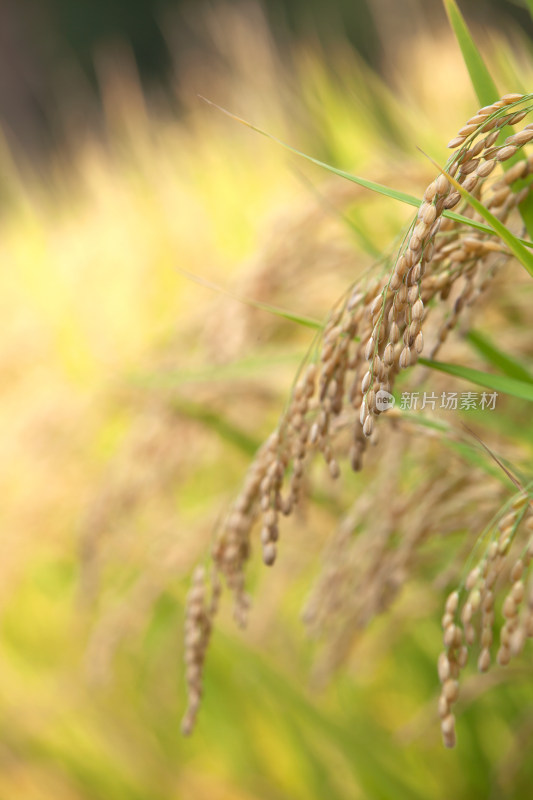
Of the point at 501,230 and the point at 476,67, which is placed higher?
the point at 476,67

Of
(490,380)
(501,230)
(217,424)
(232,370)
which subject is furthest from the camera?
(217,424)

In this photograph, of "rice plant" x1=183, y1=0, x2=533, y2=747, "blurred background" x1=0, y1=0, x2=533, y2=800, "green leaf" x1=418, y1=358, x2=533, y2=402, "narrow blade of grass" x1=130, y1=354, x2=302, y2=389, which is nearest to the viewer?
"rice plant" x1=183, y1=0, x2=533, y2=747

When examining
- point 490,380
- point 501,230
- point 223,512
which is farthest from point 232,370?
point 501,230

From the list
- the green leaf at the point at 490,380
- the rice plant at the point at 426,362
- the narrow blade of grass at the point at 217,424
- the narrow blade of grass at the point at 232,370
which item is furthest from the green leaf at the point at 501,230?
the narrow blade of grass at the point at 217,424

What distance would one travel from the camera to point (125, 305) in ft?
12.8

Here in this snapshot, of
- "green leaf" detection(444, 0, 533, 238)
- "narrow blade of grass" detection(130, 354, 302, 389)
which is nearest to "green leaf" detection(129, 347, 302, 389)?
"narrow blade of grass" detection(130, 354, 302, 389)

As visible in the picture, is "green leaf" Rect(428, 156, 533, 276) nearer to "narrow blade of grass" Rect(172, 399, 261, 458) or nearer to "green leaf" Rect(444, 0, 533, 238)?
"green leaf" Rect(444, 0, 533, 238)

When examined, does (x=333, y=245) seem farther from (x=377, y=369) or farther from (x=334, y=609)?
(x=377, y=369)

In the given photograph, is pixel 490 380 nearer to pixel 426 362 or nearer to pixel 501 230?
pixel 426 362

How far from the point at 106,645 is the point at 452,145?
1.13 m

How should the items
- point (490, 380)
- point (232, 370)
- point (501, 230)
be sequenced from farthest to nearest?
point (232, 370), point (490, 380), point (501, 230)

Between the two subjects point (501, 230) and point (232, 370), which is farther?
point (232, 370)

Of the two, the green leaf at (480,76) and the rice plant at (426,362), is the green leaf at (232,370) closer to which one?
the rice plant at (426,362)

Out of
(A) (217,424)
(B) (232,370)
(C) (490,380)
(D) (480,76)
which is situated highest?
(D) (480,76)
